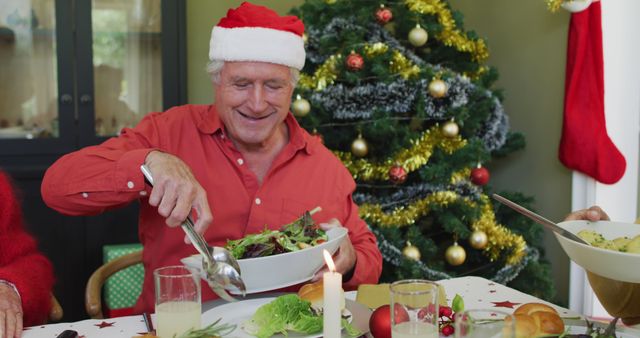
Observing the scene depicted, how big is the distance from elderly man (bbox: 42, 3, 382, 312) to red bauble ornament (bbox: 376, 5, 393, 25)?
2.62 ft

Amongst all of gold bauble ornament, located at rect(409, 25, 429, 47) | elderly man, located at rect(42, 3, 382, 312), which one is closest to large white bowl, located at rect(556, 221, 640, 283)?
elderly man, located at rect(42, 3, 382, 312)

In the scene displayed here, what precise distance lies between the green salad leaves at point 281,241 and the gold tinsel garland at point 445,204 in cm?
115

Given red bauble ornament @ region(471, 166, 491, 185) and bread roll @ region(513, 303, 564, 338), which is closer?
bread roll @ region(513, 303, 564, 338)

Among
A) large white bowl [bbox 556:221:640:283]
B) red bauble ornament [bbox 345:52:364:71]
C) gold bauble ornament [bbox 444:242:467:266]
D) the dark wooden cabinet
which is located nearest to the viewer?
large white bowl [bbox 556:221:640:283]

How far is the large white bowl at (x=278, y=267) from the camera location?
4.11 ft

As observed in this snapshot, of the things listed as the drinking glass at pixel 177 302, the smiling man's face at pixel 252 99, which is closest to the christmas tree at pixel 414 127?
the smiling man's face at pixel 252 99

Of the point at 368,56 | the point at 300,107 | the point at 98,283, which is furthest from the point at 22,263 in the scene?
the point at 368,56

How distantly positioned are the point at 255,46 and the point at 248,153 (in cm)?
30

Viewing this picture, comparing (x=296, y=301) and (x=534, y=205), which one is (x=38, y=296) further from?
(x=534, y=205)

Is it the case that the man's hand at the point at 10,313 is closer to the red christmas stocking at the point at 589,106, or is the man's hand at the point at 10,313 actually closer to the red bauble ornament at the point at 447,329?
the red bauble ornament at the point at 447,329

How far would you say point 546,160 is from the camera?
293cm

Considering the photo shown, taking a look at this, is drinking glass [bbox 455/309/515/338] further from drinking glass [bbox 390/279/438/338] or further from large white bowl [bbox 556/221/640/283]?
large white bowl [bbox 556/221/640/283]

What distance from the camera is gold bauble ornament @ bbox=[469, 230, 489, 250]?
2576 millimetres

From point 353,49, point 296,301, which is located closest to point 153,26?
point 353,49
